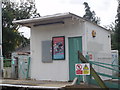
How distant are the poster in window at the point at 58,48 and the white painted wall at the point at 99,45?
1.38 m

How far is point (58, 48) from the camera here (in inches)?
464

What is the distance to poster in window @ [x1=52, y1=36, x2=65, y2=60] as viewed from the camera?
11656mm

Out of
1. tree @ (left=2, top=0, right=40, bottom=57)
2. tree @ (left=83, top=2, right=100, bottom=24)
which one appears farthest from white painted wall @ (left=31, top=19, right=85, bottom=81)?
tree @ (left=83, top=2, right=100, bottom=24)

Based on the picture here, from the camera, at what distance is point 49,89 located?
26.8 feet

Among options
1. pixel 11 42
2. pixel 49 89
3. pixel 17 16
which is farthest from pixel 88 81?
pixel 17 16

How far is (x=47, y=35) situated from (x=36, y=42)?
890mm

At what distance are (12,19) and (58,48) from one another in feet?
72.9

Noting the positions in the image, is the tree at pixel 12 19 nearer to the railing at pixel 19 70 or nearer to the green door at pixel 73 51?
the railing at pixel 19 70

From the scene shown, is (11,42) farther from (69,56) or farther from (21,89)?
(21,89)

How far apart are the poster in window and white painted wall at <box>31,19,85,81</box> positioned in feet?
0.57

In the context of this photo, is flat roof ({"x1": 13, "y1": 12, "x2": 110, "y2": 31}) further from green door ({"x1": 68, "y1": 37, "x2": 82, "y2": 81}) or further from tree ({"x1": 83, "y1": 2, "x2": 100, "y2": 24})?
tree ({"x1": 83, "y1": 2, "x2": 100, "y2": 24})

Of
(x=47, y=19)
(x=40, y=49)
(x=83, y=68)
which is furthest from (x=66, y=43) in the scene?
(x=83, y=68)

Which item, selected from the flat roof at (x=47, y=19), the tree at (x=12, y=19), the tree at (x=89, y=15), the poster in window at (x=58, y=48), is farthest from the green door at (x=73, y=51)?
the tree at (x=89, y=15)

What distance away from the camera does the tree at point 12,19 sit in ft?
103
